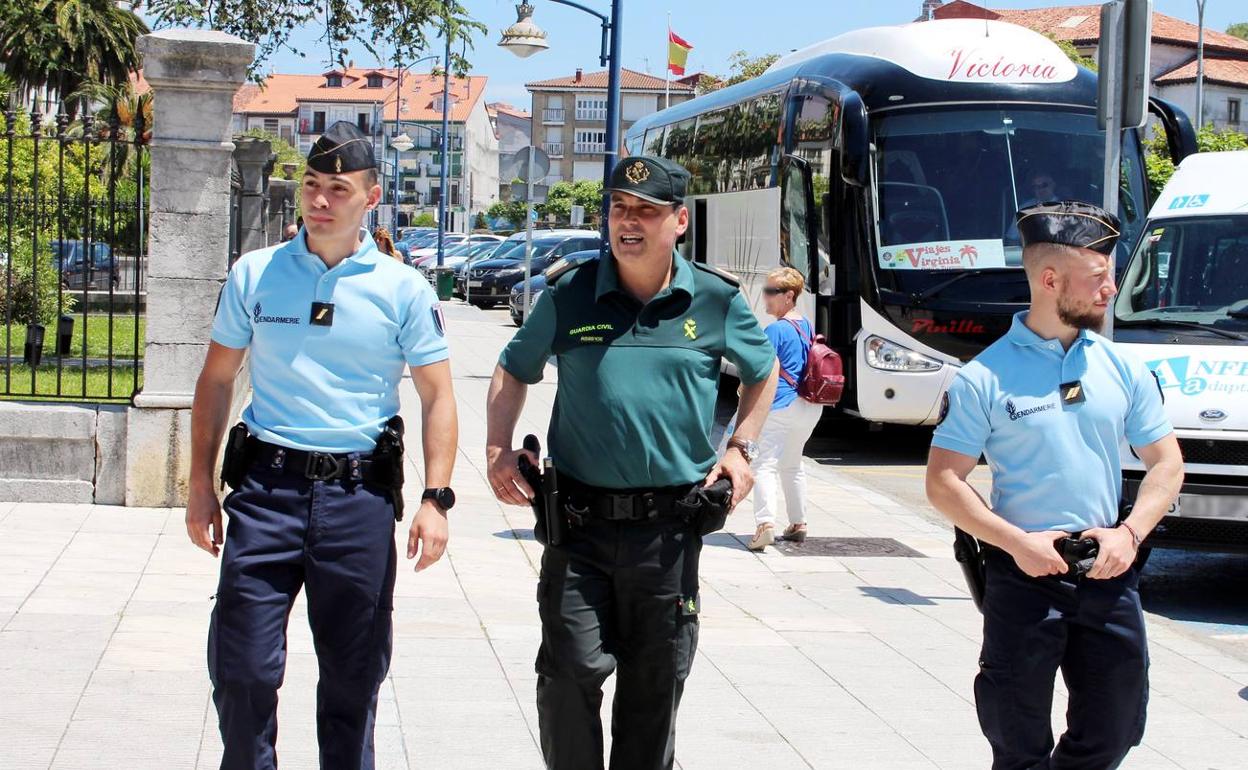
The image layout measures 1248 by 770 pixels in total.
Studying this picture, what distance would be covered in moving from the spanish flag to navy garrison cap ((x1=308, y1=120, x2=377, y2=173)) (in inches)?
1199

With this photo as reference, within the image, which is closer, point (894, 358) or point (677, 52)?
point (894, 358)

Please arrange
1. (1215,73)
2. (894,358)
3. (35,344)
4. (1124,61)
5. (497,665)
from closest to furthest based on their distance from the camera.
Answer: (497,665), (1124,61), (35,344), (894,358), (1215,73)

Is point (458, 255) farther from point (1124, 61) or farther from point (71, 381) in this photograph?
point (1124, 61)

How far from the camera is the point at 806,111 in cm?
1545

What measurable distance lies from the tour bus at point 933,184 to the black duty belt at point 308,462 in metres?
10.3

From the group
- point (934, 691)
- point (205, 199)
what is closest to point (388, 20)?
point (205, 199)

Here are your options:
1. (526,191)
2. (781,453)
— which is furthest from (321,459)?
(526,191)

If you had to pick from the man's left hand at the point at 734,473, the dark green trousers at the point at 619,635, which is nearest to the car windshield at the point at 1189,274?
the man's left hand at the point at 734,473

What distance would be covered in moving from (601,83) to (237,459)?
125444 mm

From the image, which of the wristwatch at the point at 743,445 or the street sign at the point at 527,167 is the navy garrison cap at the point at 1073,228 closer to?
the wristwatch at the point at 743,445

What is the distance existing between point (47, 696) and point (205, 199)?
14.7 feet

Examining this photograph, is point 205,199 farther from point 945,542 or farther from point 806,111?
point 806,111

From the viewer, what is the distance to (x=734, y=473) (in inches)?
166

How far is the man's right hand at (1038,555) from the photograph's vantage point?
384cm
